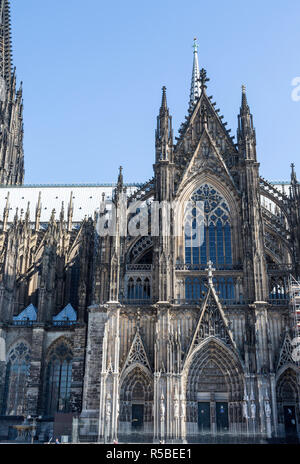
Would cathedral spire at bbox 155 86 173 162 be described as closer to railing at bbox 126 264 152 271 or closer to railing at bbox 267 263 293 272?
railing at bbox 126 264 152 271

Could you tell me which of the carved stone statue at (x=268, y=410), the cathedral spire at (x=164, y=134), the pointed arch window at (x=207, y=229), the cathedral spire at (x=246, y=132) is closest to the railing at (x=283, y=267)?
the pointed arch window at (x=207, y=229)

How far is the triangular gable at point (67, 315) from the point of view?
141 feet

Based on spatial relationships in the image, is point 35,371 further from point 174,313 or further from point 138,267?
point 174,313

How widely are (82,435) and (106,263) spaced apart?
38.1 ft

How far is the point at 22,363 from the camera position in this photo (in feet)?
138

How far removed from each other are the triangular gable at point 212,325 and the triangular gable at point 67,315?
13603 millimetres

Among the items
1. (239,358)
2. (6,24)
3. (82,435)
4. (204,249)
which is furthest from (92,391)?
(6,24)

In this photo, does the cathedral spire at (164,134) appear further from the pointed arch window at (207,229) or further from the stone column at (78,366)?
the stone column at (78,366)

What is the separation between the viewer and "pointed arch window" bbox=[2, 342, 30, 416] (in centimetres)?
4044

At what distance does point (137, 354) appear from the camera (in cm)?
3341

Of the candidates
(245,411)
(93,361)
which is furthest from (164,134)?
(245,411)

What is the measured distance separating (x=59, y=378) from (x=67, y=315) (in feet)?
18.2

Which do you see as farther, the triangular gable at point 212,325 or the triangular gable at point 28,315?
the triangular gable at point 28,315

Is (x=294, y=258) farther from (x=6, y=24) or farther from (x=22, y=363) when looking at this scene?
(x=6, y=24)
